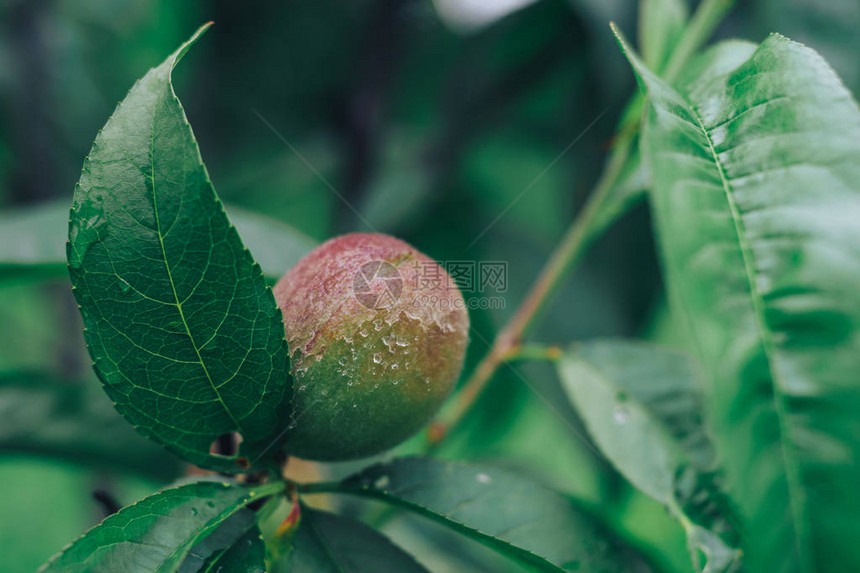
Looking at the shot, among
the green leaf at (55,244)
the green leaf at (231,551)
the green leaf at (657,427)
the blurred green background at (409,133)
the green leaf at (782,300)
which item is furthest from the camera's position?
the blurred green background at (409,133)

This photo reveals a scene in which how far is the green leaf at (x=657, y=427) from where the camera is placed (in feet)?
2.24

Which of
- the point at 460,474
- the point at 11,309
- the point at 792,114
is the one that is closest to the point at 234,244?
the point at 460,474

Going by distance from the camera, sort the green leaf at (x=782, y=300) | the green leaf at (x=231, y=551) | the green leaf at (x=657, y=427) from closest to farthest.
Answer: the green leaf at (x=782, y=300), the green leaf at (x=231, y=551), the green leaf at (x=657, y=427)

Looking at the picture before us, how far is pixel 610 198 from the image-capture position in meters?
1.08

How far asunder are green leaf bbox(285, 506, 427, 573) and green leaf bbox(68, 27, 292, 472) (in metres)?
0.15

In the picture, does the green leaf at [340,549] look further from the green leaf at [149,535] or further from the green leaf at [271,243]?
the green leaf at [271,243]

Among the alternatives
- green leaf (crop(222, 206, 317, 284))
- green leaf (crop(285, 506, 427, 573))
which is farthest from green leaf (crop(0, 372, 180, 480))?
green leaf (crop(285, 506, 427, 573))

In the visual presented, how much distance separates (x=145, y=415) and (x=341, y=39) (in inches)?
55.6

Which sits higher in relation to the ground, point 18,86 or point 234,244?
point 18,86

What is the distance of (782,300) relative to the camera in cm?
47

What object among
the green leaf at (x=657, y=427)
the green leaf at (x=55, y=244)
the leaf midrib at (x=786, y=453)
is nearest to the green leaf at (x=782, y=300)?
the leaf midrib at (x=786, y=453)

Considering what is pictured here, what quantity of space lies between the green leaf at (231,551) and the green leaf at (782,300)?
0.40 m

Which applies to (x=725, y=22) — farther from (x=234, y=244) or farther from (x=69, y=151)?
(x=69, y=151)

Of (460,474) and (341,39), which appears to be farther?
(341,39)
